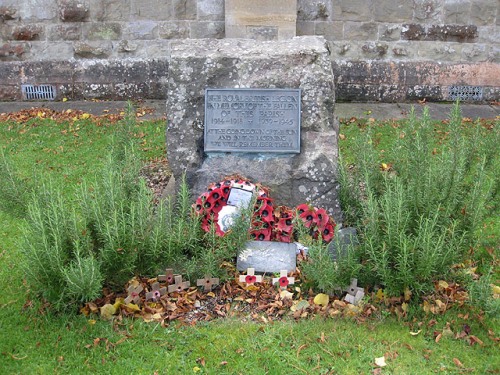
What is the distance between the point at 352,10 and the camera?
8.11 meters

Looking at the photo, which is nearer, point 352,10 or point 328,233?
point 328,233

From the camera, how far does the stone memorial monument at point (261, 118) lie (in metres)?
4.61

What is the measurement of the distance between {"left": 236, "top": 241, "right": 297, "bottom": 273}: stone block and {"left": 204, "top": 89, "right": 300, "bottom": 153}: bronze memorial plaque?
2.36 feet

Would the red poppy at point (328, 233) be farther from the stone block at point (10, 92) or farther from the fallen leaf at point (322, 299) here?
the stone block at point (10, 92)

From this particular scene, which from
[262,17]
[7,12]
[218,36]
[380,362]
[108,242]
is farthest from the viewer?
[218,36]

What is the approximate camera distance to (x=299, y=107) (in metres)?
4.58

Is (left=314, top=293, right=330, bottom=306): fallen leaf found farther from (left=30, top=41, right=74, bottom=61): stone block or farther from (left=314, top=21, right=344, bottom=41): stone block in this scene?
(left=30, top=41, right=74, bottom=61): stone block

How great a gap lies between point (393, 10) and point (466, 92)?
1.46m

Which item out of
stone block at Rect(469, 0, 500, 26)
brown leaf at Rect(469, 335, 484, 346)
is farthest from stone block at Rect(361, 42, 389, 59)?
brown leaf at Rect(469, 335, 484, 346)

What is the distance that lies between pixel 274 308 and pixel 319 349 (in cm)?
48

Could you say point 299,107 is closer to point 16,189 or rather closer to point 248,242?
point 248,242

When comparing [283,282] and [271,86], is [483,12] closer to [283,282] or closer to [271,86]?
[271,86]

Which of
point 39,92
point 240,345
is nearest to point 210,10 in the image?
point 39,92

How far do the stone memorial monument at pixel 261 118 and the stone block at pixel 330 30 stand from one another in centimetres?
359
